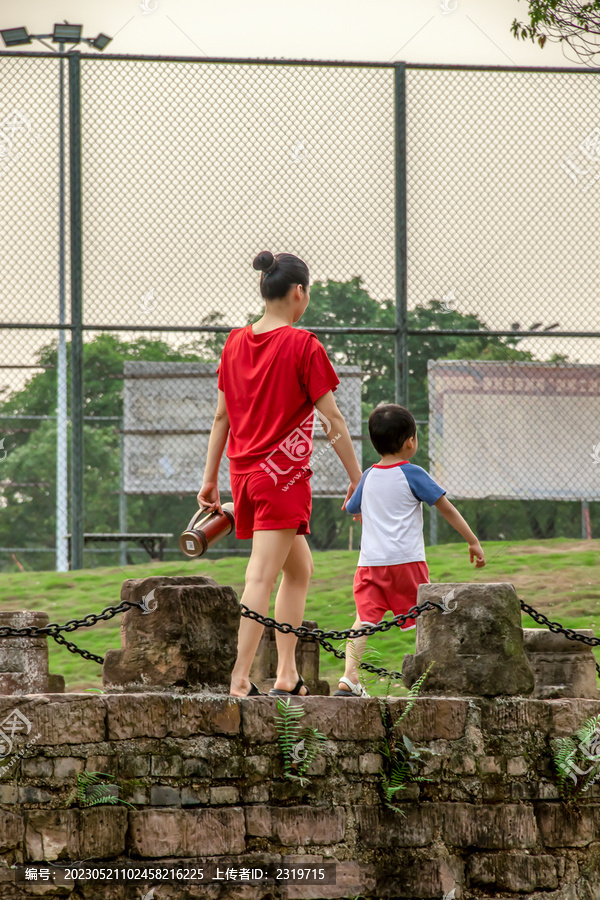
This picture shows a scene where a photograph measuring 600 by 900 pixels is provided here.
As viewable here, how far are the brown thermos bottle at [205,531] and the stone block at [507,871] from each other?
162cm

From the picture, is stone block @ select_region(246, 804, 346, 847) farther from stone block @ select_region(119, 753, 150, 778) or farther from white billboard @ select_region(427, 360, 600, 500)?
white billboard @ select_region(427, 360, 600, 500)

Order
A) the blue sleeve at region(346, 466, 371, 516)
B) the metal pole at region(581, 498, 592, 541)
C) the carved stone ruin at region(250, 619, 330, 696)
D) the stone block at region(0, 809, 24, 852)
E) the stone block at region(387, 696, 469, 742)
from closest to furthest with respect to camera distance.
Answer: the stone block at region(0, 809, 24, 852) → the stone block at region(387, 696, 469, 742) → the blue sleeve at region(346, 466, 371, 516) → the carved stone ruin at region(250, 619, 330, 696) → the metal pole at region(581, 498, 592, 541)

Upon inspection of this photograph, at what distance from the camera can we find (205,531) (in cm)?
439

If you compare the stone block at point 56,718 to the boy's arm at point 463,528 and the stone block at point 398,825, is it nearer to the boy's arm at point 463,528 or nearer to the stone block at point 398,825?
the stone block at point 398,825

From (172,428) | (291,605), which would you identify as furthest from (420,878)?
(172,428)

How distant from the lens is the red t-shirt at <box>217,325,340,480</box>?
4297 mm

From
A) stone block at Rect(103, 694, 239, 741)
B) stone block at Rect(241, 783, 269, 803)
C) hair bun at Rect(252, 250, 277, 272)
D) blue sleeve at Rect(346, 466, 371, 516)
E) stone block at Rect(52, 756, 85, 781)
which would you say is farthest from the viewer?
blue sleeve at Rect(346, 466, 371, 516)

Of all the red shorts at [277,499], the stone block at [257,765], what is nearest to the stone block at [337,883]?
the stone block at [257,765]

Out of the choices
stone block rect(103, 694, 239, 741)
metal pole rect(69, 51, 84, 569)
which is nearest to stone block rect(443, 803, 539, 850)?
stone block rect(103, 694, 239, 741)

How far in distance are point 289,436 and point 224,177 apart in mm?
4184

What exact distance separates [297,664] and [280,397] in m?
1.67

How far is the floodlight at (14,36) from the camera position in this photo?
806cm

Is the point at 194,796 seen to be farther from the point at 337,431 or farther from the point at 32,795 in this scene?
the point at 337,431

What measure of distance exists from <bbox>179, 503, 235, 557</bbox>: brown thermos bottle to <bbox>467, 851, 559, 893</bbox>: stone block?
1624 millimetres
